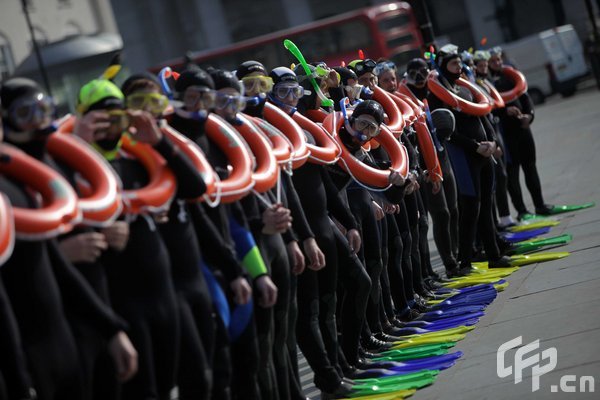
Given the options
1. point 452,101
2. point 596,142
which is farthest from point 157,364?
point 596,142

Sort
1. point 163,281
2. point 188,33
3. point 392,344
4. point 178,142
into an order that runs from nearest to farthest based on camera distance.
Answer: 1. point 163,281
2. point 178,142
3. point 392,344
4. point 188,33

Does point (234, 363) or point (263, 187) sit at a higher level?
point (263, 187)

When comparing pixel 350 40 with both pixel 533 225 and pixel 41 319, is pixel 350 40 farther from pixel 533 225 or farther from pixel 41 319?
pixel 41 319

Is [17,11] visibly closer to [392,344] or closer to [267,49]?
[267,49]

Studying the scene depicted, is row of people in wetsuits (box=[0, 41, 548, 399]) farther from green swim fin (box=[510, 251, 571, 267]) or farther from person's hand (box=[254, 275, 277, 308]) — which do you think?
green swim fin (box=[510, 251, 571, 267])

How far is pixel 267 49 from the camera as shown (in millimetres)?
36781

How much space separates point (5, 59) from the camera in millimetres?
62281

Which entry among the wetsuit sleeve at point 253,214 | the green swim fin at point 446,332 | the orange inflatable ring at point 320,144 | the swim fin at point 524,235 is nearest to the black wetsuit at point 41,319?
the wetsuit sleeve at point 253,214

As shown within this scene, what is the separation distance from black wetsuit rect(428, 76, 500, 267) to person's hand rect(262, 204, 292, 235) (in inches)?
192

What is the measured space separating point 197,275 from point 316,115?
348cm

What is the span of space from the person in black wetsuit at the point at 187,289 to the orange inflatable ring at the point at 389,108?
4.60m

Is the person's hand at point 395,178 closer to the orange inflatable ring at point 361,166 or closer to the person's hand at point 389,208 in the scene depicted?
the orange inflatable ring at point 361,166

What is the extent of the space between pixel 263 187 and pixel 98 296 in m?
1.77

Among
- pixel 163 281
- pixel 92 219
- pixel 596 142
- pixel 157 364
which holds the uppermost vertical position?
pixel 92 219
